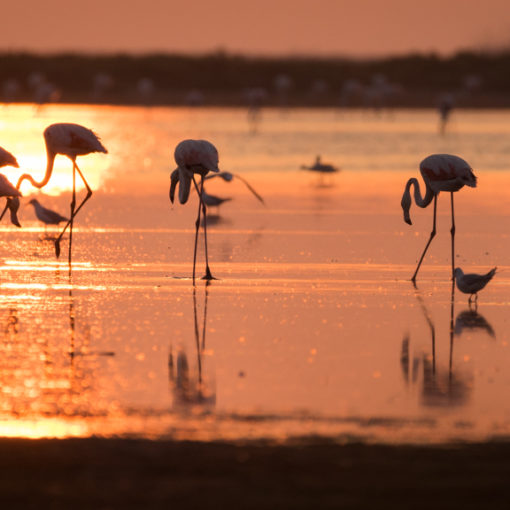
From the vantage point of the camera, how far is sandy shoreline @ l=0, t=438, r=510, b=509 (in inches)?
172

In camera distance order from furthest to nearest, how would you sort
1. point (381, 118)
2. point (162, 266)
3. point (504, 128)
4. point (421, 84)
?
point (421, 84), point (381, 118), point (504, 128), point (162, 266)

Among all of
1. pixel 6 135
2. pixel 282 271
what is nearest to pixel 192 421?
pixel 282 271

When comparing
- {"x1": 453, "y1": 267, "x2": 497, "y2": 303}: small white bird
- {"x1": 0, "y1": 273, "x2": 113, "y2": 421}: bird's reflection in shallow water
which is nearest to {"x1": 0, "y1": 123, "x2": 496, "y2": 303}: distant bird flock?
{"x1": 453, "y1": 267, "x2": 497, "y2": 303}: small white bird

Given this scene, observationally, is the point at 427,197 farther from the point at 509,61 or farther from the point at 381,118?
the point at 509,61

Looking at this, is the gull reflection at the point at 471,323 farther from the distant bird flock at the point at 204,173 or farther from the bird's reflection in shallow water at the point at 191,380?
the bird's reflection in shallow water at the point at 191,380

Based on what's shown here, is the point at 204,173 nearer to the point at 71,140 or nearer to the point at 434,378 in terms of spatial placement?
the point at 71,140

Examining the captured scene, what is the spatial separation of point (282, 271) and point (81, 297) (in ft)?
6.67

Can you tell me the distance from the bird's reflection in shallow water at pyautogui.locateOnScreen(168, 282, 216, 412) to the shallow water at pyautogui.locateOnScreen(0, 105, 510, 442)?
2 cm

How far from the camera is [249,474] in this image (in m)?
4.66

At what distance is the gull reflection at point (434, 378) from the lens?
5902 millimetres

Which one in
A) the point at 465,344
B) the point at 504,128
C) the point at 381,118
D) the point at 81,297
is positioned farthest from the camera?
the point at 381,118

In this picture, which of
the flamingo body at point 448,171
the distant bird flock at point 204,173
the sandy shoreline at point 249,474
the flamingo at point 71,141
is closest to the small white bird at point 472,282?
the distant bird flock at point 204,173

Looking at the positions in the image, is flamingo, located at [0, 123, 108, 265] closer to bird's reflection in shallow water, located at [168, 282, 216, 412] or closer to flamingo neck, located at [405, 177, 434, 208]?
flamingo neck, located at [405, 177, 434, 208]

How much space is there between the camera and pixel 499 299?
29.3 ft
